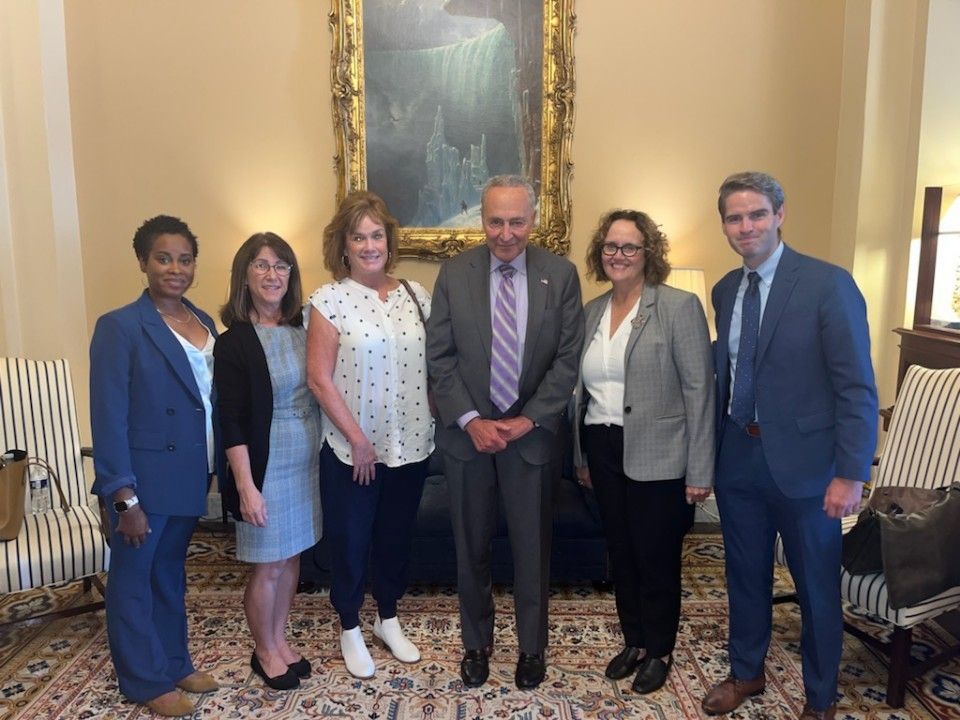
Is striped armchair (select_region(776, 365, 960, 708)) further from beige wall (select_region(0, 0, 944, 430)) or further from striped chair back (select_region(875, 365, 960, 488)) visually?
beige wall (select_region(0, 0, 944, 430))

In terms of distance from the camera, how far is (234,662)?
2629 mm

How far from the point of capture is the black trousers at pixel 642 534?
2.28 meters

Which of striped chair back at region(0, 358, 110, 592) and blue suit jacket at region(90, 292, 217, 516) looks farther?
striped chair back at region(0, 358, 110, 592)

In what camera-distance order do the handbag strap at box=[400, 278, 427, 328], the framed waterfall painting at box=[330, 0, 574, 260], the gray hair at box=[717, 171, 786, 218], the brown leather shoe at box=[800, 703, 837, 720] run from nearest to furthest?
1. the gray hair at box=[717, 171, 786, 218]
2. the brown leather shoe at box=[800, 703, 837, 720]
3. the handbag strap at box=[400, 278, 427, 328]
4. the framed waterfall painting at box=[330, 0, 574, 260]

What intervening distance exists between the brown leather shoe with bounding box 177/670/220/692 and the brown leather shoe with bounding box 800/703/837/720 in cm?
199

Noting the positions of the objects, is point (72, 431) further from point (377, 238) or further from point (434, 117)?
point (434, 117)

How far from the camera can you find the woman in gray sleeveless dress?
2172 mm

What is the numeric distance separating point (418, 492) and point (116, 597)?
3.36ft

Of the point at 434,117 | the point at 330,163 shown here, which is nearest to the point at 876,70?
the point at 434,117

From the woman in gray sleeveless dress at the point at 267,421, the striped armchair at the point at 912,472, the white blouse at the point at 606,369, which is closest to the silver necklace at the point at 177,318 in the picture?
the woman in gray sleeveless dress at the point at 267,421

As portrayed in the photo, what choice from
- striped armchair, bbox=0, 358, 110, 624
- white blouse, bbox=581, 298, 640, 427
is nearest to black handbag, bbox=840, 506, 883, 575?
white blouse, bbox=581, 298, 640, 427

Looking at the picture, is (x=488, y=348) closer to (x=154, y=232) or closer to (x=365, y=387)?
(x=365, y=387)

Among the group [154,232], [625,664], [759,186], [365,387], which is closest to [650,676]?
[625,664]

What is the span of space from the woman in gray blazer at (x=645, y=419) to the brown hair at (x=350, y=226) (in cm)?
69
